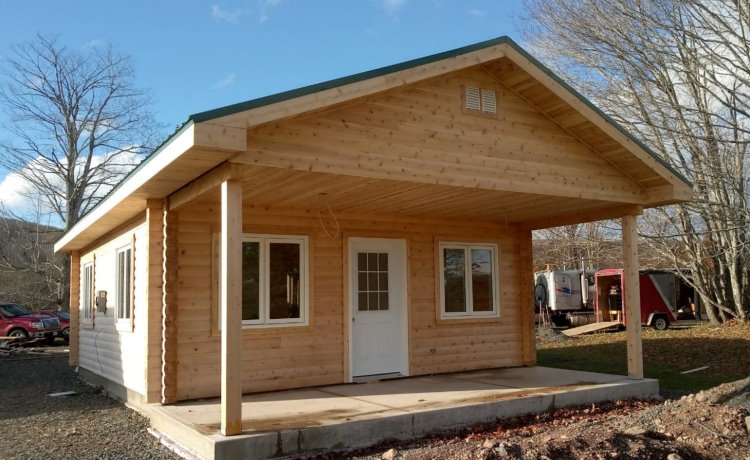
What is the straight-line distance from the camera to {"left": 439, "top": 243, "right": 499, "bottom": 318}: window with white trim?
10180mm

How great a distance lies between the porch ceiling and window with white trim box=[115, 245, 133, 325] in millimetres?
2208

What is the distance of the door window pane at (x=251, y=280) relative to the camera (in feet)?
27.2

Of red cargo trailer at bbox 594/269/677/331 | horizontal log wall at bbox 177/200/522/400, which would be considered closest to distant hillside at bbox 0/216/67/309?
red cargo trailer at bbox 594/269/677/331

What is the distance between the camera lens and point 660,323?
21.1m

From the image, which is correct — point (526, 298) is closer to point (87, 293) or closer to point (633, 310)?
point (633, 310)

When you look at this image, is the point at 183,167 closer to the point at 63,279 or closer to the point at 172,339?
the point at 172,339

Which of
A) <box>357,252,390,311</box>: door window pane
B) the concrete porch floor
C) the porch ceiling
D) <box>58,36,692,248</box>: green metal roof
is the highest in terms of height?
<box>58,36,692,248</box>: green metal roof

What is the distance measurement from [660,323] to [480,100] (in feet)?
54.0

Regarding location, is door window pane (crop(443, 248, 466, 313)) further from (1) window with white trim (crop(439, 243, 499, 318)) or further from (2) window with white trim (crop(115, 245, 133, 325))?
(2) window with white trim (crop(115, 245, 133, 325))

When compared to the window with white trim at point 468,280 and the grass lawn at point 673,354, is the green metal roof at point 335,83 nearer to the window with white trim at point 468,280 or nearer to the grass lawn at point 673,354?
the window with white trim at point 468,280

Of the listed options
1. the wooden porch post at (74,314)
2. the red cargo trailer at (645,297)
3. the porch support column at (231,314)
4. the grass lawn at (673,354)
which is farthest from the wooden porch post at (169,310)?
the red cargo trailer at (645,297)

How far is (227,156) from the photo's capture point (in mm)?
5758

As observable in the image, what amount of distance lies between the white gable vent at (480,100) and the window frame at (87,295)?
767 cm

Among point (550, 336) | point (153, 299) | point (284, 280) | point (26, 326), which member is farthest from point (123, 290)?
point (26, 326)
